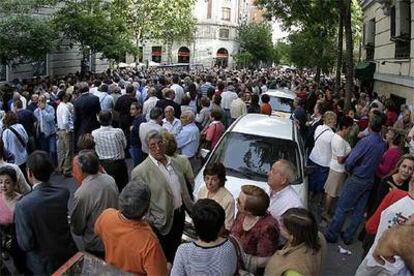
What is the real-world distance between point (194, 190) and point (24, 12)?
15.2 meters

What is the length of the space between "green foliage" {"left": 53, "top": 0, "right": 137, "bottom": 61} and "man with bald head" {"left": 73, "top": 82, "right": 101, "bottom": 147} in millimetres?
12281

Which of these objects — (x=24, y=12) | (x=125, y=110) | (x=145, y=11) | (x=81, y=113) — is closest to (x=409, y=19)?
(x=125, y=110)

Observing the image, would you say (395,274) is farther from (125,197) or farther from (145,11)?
(145,11)

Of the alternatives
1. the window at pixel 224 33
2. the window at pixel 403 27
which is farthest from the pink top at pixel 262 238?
the window at pixel 224 33

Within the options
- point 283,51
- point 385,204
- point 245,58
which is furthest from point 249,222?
point 245,58

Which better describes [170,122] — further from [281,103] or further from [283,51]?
[283,51]

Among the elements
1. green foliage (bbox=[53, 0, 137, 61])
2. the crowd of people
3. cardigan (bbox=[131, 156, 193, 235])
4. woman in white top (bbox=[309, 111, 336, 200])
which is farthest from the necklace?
green foliage (bbox=[53, 0, 137, 61])

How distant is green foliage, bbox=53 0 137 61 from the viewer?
2211 cm

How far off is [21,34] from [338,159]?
46.4 ft

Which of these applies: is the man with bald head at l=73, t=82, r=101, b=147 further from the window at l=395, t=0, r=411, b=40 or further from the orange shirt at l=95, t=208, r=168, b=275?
the window at l=395, t=0, r=411, b=40

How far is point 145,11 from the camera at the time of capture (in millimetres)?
35469

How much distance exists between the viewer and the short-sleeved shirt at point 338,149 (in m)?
7.96

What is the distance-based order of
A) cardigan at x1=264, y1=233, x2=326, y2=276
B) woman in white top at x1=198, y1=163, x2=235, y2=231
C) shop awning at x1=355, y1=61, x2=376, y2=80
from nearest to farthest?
cardigan at x1=264, y1=233, x2=326, y2=276 < woman in white top at x1=198, y1=163, x2=235, y2=231 < shop awning at x1=355, y1=61, x2=376, y2=80

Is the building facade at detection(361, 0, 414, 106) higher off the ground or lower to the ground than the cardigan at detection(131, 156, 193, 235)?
higher
